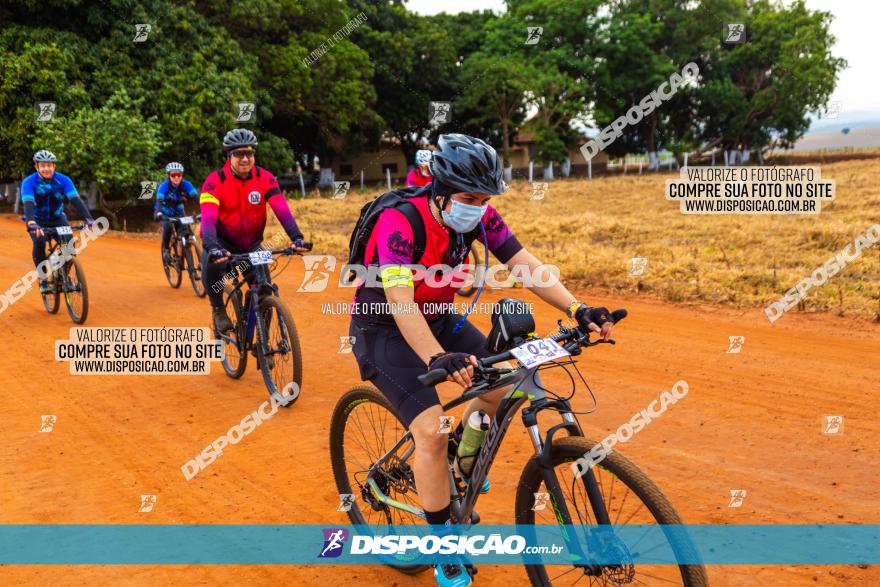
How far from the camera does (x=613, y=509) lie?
3014 millimetres

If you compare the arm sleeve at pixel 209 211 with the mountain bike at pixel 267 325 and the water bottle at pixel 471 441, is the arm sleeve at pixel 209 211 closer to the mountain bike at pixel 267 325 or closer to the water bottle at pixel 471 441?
the mountain bike at pixel 267 325

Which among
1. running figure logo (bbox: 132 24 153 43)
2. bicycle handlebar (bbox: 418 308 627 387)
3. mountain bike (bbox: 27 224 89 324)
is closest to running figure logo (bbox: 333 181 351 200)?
running figure logo (bbox: 132 24 153 43)

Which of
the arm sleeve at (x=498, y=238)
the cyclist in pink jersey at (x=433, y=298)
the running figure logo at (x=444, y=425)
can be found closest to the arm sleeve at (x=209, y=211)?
the cyclist in pink jersey at (x=433, y=298)

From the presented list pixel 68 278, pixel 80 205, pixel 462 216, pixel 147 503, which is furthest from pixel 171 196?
pixel 462 216

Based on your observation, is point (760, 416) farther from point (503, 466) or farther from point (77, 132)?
point (77, 132)

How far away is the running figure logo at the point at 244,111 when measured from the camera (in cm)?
2462

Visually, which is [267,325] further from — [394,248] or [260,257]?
[394,248]

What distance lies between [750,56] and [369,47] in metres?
27.8

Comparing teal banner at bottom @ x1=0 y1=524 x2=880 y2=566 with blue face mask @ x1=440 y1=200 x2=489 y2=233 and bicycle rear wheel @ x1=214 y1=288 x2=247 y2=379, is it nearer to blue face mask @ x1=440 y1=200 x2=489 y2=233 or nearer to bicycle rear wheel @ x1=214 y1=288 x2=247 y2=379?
blue face mask @ x1=440 y1=200 x2=489 y2=233

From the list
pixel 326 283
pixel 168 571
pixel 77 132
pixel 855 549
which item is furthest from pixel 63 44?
pixel 855 549

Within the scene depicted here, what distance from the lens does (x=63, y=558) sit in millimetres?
4383

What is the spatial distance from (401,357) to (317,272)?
11.1 meters

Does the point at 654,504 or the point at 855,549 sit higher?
the point at 654,504

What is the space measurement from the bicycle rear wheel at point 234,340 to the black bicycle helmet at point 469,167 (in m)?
4.52
